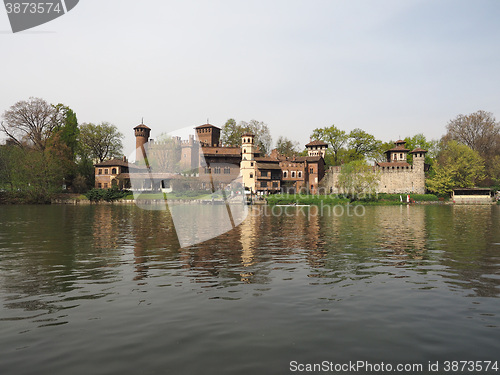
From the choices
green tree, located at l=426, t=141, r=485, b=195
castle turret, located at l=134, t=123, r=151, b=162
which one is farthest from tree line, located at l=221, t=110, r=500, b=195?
castle turret, located at l=134, t=123, r=151, b=162

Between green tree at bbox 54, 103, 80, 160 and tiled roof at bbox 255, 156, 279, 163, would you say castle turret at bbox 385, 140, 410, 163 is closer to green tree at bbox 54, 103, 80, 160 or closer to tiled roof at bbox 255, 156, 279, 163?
tiled roof at bbox 255, 156, 279, 163

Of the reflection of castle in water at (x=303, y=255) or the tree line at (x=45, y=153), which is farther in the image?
the tree line at (x=45, y=153)

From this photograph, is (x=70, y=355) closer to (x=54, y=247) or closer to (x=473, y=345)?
(x=473, y=345)

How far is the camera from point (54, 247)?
17891mm

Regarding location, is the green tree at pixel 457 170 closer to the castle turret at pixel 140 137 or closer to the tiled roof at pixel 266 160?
the tiled roof at pixel 266 160

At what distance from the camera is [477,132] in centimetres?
10269

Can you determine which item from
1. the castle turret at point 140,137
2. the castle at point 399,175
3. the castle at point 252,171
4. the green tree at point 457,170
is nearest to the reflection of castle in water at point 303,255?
the castle at point 252,171

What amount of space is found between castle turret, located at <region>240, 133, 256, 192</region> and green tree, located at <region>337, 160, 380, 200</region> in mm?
23050

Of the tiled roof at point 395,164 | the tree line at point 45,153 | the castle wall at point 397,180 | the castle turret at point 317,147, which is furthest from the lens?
the castle turret at point 317,147

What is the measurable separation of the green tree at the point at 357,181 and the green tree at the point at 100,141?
7009 centimetres

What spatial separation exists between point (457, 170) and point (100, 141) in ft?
328

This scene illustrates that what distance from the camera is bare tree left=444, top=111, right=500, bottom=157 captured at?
100m

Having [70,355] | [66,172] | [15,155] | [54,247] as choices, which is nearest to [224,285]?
[70,355]

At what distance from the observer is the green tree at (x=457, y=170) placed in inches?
3484
